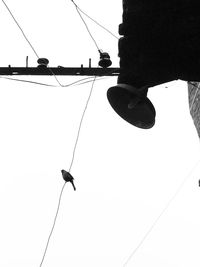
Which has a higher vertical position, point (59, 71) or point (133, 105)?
point (59, 71)

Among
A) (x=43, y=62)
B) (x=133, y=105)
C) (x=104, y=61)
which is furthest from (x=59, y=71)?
(x=133, y=105)

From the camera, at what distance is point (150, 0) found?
341 centimetres

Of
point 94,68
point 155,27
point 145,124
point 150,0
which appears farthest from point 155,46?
point 94,68

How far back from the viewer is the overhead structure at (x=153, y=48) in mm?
3363

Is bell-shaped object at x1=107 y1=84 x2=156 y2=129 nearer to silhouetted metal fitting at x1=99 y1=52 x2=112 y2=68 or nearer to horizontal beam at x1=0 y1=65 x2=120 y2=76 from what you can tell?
horizontal beam at x1=0 y1=65 x2=120 y2=76

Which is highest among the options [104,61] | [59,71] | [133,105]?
[104,61]

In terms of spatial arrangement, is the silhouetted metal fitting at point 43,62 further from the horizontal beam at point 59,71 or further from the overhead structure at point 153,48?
the overhead structure at point 153,48

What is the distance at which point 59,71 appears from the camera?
449 centimetres

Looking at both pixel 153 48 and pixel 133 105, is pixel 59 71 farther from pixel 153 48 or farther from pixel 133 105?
pixel 153 48

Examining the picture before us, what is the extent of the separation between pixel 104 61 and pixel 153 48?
124 centimetres

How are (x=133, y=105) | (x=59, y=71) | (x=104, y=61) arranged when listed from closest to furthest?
(x=133, y=105)
(x=59, y=71)
(x=104, y=61)

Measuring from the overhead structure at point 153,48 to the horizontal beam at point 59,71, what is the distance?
726mm

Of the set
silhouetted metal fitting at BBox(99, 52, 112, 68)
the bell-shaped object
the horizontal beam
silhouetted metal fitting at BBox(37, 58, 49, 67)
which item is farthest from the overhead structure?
silhouetted metal fitting at BBox(37, 58, 49, 67)

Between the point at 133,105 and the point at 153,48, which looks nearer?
the point at 153,48
